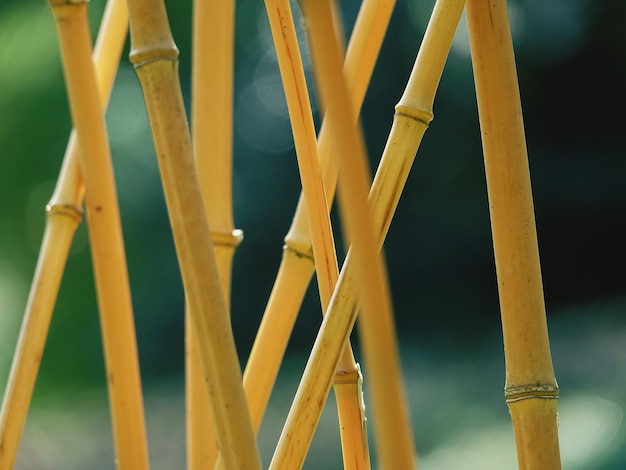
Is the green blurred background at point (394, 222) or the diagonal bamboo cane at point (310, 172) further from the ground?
the green blurred background at point (394, 222)

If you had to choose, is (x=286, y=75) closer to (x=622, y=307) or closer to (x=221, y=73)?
(x=221, y=73)

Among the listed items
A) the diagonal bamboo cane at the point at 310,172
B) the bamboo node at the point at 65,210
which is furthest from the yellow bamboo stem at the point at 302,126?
the bamboo node at the point at 65,210

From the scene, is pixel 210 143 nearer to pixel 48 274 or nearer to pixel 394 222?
pixel 48 274

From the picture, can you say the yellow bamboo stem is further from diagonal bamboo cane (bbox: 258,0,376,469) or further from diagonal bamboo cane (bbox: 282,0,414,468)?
diagonal bamboo cane (bbox: 282,0,414,468)

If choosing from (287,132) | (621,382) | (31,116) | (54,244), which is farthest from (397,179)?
(31,116)

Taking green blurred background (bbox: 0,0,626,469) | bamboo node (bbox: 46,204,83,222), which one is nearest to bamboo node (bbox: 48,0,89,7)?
bamboo node (bbox: 46,204,83,222)

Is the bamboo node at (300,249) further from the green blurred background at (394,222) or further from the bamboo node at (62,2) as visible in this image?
the green blurred background at (394,222)

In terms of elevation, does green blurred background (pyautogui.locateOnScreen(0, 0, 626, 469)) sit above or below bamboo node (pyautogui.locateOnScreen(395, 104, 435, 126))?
above
